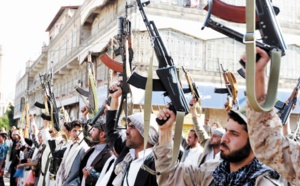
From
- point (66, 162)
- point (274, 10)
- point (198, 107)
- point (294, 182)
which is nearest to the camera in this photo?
point (294, 182)

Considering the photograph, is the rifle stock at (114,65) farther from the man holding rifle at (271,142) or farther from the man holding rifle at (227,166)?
the man holding rifle at (271,142)

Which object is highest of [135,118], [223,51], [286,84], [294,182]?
[223,51]

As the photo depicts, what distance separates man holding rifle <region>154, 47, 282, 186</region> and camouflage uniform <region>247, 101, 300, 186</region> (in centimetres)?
62

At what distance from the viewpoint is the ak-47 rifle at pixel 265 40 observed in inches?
51.7

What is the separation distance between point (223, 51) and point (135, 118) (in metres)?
13.8

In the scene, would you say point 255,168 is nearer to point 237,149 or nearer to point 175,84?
point 237,149

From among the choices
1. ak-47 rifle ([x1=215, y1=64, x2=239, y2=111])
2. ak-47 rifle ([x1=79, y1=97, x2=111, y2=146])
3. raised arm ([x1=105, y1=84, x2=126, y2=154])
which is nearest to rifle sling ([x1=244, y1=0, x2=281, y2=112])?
raised arm ([x1=105, y1=84, x2=126, y2=154])

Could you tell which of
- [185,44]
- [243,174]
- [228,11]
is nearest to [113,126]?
[243,174]

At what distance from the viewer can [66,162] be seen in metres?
4.77

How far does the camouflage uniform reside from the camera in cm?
143

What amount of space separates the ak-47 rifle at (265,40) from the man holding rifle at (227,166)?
75 cm

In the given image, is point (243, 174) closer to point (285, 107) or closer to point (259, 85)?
point (259, 85)

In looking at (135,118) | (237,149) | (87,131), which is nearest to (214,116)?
(87,131)

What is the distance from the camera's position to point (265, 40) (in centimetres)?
151
